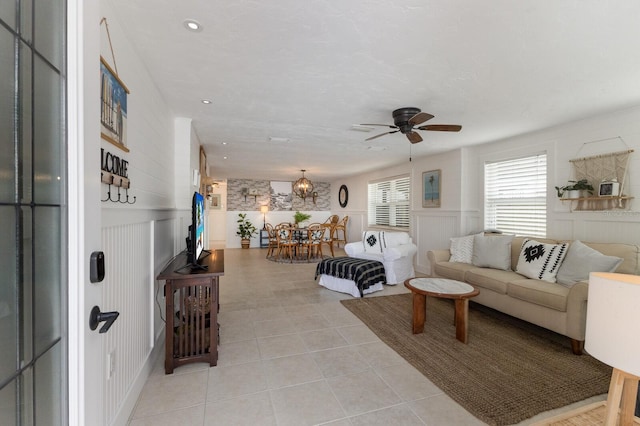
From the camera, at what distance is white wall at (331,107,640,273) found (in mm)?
2932

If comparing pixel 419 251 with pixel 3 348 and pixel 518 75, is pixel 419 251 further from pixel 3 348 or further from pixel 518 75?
pixel 3 348

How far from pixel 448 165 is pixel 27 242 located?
544 centimetres

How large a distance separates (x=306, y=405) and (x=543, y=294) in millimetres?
2485

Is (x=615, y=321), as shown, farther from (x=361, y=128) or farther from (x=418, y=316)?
(x=361, y=128)

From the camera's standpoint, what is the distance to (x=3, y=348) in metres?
0.58

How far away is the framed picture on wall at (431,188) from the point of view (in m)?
5.27

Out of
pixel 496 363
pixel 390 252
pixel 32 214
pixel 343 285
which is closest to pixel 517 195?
pixel 390 252

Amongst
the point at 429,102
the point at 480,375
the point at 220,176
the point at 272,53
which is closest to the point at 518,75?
the point at 429,102

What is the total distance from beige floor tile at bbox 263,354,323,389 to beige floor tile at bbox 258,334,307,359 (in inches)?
3.2

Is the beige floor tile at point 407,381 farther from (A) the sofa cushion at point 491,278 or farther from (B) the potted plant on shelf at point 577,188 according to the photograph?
(B) the potted plant on shelf at point 577,188

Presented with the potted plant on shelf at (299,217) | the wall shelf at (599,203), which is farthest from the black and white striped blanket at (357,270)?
the potted plant on shelf at (299,217)

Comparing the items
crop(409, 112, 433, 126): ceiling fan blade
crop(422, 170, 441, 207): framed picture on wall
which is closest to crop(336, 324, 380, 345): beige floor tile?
crop(409, 112, 433, 126): ceiling fan blade

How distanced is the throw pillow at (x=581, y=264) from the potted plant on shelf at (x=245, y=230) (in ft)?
25.9

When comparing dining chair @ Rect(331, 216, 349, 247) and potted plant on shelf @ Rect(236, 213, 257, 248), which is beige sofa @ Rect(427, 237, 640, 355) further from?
potted plant on shelf @ Rect(236, 213, 257, 248)
